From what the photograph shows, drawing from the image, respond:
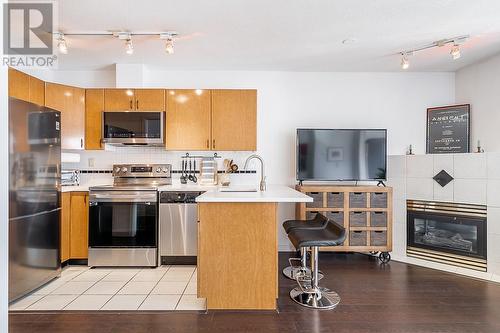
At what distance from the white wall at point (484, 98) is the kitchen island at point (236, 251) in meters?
2.84

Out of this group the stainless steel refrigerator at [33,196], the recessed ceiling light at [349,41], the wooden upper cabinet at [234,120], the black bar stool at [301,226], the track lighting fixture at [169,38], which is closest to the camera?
the stainless steel refrigerator at [33,196]

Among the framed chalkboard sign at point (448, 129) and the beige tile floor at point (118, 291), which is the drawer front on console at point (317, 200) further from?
the framed chalkboard sign at point (448, 129)

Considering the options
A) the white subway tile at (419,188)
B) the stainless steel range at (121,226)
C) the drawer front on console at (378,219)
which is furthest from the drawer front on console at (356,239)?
the stainless steel range at (121,226)

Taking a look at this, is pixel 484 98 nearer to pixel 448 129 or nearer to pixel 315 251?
Result: pixel 448 129

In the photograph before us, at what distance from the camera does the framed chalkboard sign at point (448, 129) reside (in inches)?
143

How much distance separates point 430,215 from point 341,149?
135 cm

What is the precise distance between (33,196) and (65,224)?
0.78 meters

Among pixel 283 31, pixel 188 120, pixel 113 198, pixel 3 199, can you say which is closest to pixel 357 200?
pixel 283 31

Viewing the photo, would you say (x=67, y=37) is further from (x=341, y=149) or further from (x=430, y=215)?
(x=430, y=215)

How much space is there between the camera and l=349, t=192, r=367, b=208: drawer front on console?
3.46 metres

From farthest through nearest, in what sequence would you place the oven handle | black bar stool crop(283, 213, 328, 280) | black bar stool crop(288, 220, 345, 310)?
the oven handle < black bar stool crop(283, 213, 328, 280) < black bar stool crop(288, 220, 345, 310)

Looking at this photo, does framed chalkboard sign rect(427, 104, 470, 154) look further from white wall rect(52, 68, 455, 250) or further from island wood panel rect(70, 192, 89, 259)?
island wood panel rect(70, 192, 89, 259)

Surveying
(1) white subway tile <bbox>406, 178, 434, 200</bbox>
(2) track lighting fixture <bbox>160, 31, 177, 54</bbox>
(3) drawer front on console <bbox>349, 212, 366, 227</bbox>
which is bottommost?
(3) drawer front on console <bbox>349, 212, 366, 227</bbox>

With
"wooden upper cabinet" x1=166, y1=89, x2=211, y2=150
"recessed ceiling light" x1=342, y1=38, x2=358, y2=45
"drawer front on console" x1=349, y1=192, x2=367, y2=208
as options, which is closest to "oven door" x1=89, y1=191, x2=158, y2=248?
"wooden upper cabinet" x1=166, y1=89, x2=211, y2=150
